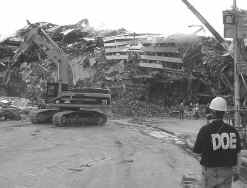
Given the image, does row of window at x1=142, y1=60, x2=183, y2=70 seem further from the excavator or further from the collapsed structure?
the excavator

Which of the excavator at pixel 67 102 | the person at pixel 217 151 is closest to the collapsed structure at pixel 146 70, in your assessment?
the excavator at pixel 67 102

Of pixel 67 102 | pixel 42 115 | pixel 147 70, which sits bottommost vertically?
pixel 42 115

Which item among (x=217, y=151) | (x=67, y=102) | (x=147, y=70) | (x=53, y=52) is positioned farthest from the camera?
(x=147, y=70)

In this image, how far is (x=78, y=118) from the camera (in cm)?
1917

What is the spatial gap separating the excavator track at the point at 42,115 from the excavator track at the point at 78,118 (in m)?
1.27

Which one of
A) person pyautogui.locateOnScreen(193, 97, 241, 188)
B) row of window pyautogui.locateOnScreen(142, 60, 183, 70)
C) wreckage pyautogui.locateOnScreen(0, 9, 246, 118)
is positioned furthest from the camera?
row of window pyautogui.locateOnScreen(142, 60, 183, 70)

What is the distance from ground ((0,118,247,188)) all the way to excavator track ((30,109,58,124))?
4.40m

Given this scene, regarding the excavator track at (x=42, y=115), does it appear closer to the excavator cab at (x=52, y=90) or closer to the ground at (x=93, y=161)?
the excavator cab at (x=52, y=90)

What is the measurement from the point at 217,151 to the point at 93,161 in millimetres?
5089

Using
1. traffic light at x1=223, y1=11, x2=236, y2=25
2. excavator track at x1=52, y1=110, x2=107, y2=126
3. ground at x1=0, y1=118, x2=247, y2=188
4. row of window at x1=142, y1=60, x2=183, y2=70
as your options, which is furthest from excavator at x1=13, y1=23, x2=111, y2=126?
row of window at x1=142, y1=60, x2=183, y2=70

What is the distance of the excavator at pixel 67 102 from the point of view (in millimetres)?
18906

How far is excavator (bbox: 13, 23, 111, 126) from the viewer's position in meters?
18.9

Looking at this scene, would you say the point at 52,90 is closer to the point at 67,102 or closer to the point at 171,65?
the point at 67,102

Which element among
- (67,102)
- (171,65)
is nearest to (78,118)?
(67,102)
